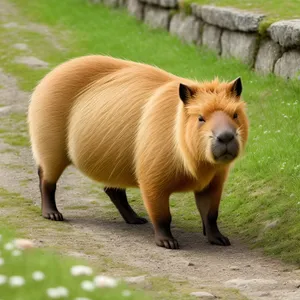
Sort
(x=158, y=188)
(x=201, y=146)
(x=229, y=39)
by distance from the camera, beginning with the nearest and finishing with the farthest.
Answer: (x=201, y=146) → (x=158, y=188) → (x=229, y=39)

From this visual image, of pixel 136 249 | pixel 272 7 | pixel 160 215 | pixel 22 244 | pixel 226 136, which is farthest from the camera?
pixel 272 7

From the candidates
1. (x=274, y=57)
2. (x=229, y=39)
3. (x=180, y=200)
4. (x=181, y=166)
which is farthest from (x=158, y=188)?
(x=229, y=39)

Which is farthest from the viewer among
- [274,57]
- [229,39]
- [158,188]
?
[229,39]

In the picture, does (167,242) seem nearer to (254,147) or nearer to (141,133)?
(141,133)

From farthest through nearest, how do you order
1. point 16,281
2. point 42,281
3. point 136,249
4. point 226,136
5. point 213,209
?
point 213,209
point 136,249
point 226,136
point 42,281
point 16,281

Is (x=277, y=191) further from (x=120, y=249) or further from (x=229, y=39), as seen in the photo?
(x=229, y=39)

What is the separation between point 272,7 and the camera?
480 inches

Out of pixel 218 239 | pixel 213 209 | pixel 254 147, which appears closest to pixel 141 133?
pixel 213 209

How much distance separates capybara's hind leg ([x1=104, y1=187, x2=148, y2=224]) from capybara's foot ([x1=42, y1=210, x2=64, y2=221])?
1.84 feet

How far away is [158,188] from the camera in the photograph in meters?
6.82

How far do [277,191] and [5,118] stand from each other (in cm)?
505

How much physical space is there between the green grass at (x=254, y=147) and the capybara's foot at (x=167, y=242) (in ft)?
2.17

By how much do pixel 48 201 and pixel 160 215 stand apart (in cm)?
132

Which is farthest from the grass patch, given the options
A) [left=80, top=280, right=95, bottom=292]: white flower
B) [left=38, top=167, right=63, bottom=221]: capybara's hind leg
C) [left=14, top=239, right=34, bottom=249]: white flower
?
[left=80, top=280, right=95, bottom=292]: white flower
